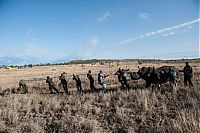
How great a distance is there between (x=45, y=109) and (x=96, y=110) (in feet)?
10.1

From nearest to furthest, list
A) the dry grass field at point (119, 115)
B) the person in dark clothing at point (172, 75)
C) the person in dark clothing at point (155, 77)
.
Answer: the dry grass field at point (119, 115)
the person in dark clothing at point (172, 75)
the person in dark clothing at point (155, 77)

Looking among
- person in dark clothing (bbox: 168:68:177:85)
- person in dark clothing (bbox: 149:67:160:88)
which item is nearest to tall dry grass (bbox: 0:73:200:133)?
person in dark clothing (bbox: 168:68:177:85)

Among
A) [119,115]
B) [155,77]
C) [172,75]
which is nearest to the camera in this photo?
[119,115]

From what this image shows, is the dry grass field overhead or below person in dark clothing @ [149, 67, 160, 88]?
below

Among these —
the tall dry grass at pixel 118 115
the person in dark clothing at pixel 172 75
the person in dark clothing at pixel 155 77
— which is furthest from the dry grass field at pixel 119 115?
the person in dark clothing at pixel 155 77

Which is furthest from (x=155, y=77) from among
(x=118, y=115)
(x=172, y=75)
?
(x=118, y=115)

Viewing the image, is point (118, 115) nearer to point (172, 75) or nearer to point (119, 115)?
point (119, 115)

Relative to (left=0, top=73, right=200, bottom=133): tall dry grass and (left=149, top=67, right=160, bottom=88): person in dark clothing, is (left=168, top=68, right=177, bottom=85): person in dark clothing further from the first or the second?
(left=0, top=73, right=200, bottom=133): tall dry grass

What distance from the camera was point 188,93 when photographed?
16703mm

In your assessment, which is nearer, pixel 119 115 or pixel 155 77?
pixel 119 115

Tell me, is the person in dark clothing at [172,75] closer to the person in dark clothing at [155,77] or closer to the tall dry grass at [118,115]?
the person in dark clothing at [155,77]

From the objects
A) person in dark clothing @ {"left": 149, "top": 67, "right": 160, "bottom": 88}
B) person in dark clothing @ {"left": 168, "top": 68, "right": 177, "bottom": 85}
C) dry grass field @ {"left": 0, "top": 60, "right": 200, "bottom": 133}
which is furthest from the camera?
person in dark clothing @ {"left": 149, "top": 67, "right": 160, "bottom": 88}

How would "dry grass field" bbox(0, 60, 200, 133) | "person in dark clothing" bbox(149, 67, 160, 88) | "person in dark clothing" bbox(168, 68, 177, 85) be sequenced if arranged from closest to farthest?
"dry grass field" bbox(0, 60, 200, 133) < "person in dark clothing" bbox(168, 68, 177, 85) < "person in dark clothing" bbox(149, 67, 160, 88)

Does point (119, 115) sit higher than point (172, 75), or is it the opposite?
point (172, 75)
